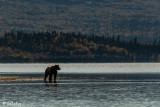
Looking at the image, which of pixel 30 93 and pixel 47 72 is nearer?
pixel 30 93

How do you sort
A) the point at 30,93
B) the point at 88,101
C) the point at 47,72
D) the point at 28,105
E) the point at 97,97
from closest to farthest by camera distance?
the point at 28,105, the point at 88,101, the point at 97,97, the point at 30,93, the point at 47,72

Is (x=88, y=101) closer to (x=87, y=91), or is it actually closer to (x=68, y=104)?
(x=68, y=104)

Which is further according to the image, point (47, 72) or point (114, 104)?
point (47, 72)

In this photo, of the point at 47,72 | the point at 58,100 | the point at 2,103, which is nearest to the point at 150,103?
the point at 58,100

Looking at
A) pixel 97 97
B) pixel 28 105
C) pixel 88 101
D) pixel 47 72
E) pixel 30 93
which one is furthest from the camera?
pixel 47 72

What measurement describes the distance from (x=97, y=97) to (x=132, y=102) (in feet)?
19.3

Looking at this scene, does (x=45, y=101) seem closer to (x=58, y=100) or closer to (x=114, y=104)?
(x=58, y=100)

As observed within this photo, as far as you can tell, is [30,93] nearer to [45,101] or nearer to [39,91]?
[39,91]

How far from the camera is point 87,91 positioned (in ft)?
203

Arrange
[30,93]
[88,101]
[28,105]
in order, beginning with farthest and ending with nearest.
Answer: [30,93] → [88,101] → [28,105]

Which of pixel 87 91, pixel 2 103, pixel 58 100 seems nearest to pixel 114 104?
pixel 58 100

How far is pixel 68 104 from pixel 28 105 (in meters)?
3.70

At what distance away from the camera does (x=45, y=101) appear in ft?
165

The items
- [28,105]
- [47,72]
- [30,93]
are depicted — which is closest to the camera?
[28,105]
